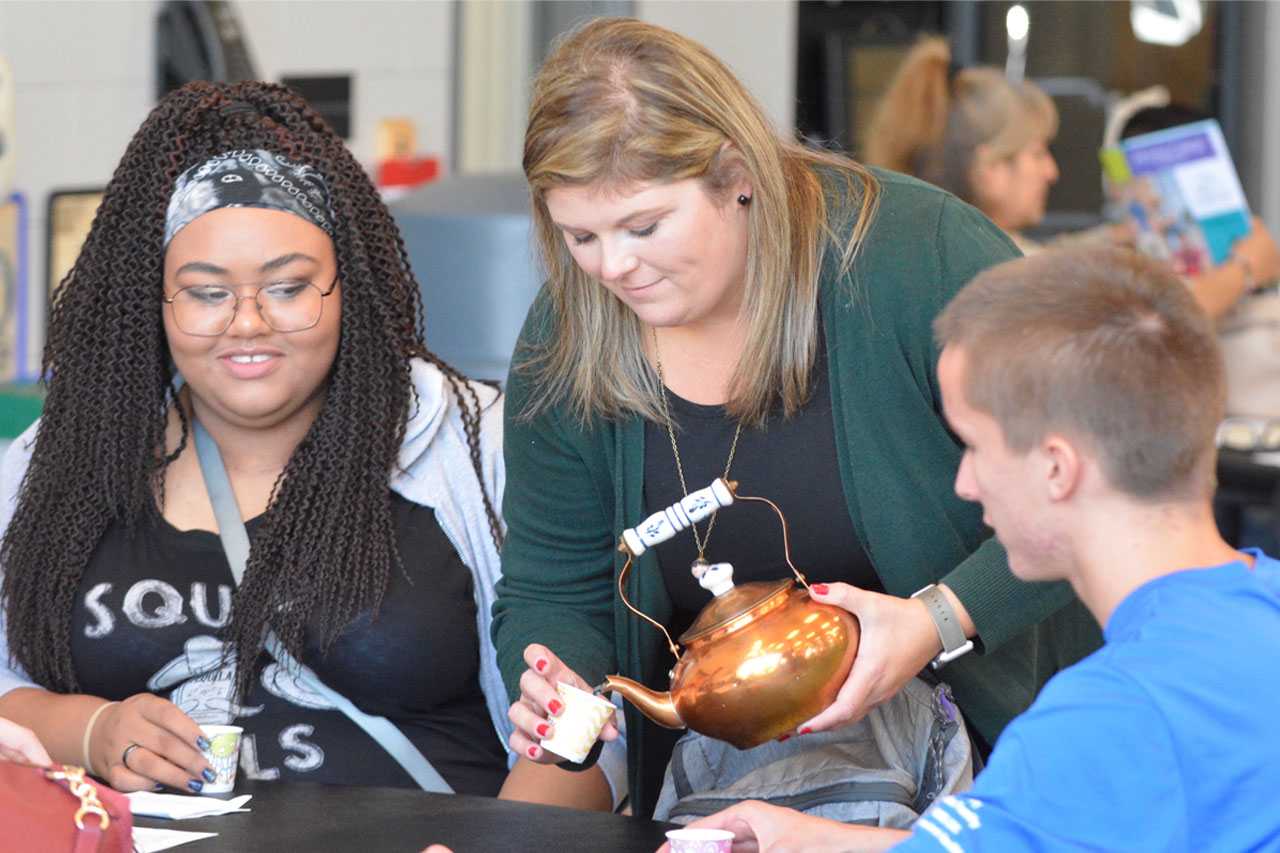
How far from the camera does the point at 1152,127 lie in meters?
4.16

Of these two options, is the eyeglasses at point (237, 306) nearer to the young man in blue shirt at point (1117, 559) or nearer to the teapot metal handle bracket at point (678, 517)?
the teapot metal handle bracket at point (678, 517)

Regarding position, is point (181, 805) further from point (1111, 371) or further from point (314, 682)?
point (1111, 371)

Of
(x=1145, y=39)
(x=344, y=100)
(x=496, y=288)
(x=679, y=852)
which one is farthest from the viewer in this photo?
(x=1145, y=39)

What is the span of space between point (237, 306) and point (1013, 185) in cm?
283

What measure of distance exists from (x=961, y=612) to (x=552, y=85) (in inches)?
27.8

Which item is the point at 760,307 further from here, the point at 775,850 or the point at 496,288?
the point at 496,288

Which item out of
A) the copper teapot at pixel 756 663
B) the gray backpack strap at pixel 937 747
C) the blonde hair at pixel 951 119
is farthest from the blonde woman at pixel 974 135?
the copper teapot at pixel 756 663

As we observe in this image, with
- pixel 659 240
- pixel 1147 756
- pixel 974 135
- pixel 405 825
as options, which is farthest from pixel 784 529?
pixel 974 135

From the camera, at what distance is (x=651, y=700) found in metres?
1.50

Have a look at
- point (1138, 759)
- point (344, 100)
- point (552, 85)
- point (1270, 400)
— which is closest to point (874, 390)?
point (552, 85)

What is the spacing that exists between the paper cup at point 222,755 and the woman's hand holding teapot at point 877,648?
64 centimetres

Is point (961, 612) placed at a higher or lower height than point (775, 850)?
higher

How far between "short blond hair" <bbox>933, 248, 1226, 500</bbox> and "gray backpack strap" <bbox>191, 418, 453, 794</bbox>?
101cm

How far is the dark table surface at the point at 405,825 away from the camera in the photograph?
1397mm
